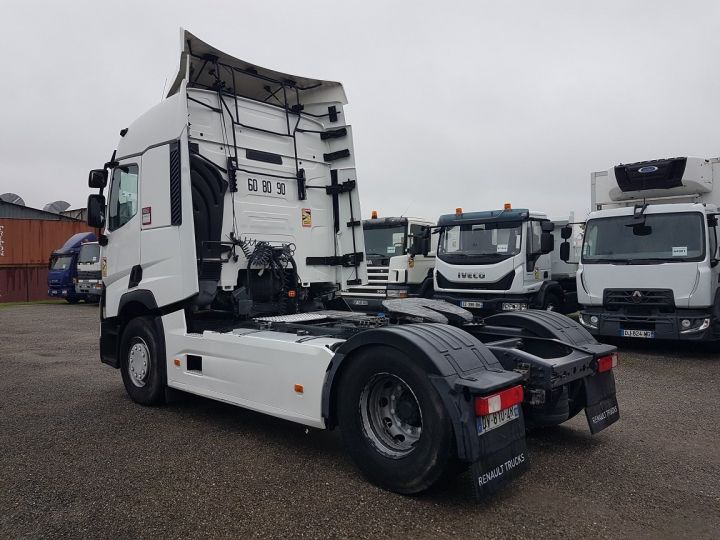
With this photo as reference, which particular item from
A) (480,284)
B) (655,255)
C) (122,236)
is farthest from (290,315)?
(655,255)

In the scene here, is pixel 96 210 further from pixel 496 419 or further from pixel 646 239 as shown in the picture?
pixel 646 239

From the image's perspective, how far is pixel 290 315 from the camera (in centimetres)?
613

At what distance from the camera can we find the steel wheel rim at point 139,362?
6215mm

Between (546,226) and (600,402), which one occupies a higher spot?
(546,226)

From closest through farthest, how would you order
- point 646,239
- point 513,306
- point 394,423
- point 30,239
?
point 394,423
point 646,239
point 513,306
point 30,239

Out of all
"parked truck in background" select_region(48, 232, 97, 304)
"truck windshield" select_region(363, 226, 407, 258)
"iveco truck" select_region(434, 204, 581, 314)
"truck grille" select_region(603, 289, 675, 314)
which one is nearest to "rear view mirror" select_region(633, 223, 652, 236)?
"truck grille" select_region(603, 289, 675, 314)

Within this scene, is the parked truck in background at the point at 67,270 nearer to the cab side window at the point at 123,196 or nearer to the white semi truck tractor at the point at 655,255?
the cab side window at the point at 123,196

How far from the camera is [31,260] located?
2741 centimetres

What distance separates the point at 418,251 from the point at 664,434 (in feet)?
24.9

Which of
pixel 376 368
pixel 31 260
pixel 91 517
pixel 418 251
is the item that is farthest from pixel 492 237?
pixel 31 260

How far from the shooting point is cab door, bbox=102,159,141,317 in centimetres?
625

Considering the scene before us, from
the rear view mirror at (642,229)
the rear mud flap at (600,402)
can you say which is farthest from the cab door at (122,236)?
the rear view mirror at (642,229)

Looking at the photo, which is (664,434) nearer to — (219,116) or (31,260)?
(219,116)

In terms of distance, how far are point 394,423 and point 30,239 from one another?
2813cm
